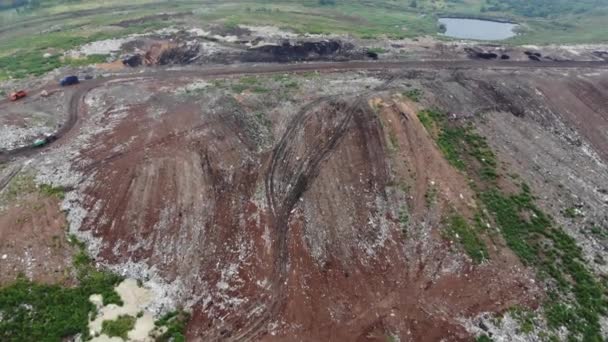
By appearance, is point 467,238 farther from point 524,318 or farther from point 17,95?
point 17,95

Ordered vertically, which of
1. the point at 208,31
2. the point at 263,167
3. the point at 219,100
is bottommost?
the point at 263,167

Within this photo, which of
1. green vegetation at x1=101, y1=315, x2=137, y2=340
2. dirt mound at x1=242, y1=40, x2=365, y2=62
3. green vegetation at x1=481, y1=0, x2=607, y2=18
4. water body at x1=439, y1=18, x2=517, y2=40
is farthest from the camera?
green vegetation at x1=481, y1=0, x2=607, y2=18

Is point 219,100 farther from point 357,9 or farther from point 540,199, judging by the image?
point 357,9

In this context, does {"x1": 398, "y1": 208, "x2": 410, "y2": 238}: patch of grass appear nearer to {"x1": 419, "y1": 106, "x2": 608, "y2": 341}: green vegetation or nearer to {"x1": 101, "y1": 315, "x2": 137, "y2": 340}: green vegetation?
{"x1": 419, "y1": 106, "x2": 608, "y2": 341}: green vegetation

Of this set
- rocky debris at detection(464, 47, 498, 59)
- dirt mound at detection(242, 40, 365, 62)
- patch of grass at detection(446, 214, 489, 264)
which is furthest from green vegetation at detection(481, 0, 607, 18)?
patch of grass at detection(446, 214, 489, 264)

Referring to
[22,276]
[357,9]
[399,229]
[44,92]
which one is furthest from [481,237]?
[357,9]

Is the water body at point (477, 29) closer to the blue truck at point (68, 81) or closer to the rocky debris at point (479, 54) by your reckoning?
the rocky debris at point (479, 54)

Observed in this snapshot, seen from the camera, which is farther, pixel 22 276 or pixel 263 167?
pixel 263 167
